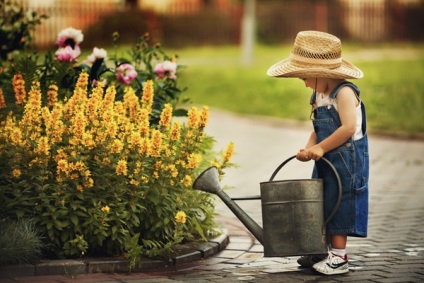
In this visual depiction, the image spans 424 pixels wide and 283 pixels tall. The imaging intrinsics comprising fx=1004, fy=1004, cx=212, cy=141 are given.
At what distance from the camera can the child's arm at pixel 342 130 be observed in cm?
556

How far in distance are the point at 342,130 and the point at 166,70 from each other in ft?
6.47

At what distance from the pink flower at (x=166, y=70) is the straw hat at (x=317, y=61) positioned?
58.3 inches

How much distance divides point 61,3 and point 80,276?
22.6 m

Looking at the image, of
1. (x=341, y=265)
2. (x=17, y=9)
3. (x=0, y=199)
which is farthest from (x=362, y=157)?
(x=17, y=9)

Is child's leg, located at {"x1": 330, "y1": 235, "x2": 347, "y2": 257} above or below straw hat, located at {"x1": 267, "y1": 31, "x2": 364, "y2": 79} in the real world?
below

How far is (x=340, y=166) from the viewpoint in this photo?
5629mm

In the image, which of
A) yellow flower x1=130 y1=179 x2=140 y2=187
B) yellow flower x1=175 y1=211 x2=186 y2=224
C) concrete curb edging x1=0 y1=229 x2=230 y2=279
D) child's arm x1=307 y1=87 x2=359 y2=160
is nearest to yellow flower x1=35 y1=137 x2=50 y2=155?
yellow flower x1=130 y1=179 x2=140 y2=187

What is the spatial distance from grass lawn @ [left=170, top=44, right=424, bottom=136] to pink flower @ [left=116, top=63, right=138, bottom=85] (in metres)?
4.22

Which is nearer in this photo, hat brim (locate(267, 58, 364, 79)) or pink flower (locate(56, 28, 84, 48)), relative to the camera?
hat brim (locate(267, 58, 364, 79))

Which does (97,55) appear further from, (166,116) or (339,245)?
(339,245)

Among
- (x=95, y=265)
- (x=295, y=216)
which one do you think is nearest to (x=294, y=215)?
(x=295, y=216)

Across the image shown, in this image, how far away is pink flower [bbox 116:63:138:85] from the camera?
6914 mm

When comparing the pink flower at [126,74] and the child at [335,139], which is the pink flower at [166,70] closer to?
the pink flower at [126,74]

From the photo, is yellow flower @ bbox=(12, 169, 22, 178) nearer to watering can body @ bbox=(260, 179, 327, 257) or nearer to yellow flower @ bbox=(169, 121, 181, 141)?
yellow flower @ bbox=(169, 121, 181, 141)
